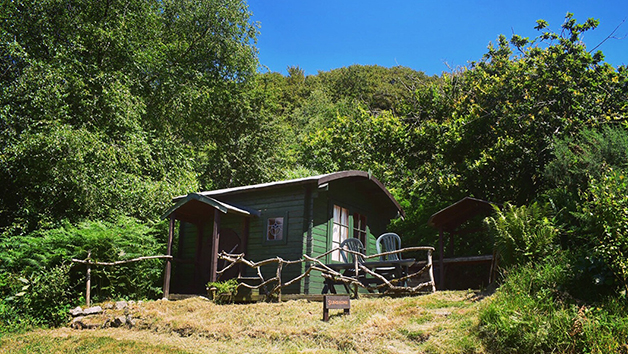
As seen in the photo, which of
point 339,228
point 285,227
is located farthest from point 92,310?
point 339,228

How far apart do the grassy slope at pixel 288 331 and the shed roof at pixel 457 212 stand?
3.11 m

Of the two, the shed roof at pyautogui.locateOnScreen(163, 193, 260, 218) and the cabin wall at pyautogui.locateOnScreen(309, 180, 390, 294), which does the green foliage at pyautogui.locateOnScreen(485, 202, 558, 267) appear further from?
the shed roof at pyautogui.locateOnScreen(163, 193, 260, 218)

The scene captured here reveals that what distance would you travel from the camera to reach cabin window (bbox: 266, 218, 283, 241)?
1290 centimetres

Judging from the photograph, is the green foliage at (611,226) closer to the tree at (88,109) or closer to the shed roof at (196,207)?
the shed roof at (196,207)

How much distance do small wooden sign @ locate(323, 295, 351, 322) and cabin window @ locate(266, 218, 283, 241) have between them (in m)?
4.85

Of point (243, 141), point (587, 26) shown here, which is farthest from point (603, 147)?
point (243, 141)

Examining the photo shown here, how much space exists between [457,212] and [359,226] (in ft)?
12.2

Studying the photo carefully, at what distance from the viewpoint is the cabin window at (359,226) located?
14.9m

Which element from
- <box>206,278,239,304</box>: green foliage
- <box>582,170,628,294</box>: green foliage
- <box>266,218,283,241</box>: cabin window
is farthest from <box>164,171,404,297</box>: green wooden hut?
<box>582,170,628,294</box>: green foliage

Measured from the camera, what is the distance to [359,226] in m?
15.0

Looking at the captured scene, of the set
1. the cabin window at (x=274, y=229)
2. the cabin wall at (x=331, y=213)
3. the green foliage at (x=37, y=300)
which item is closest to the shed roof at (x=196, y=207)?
the cabin window at (x=274, y=229)

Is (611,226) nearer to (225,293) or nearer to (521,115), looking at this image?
(225,293)

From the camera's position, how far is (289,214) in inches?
503

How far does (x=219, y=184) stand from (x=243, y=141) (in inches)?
128
